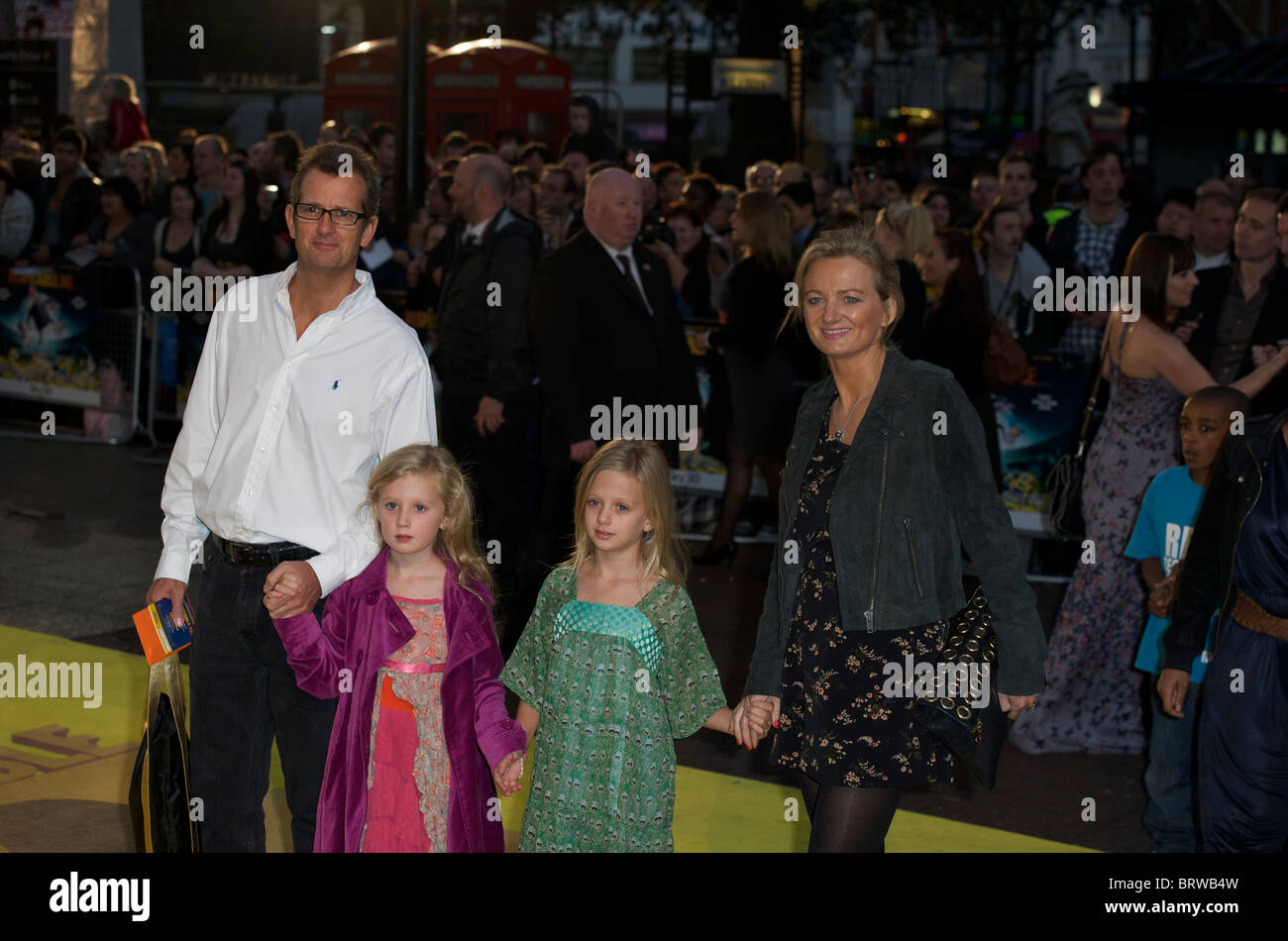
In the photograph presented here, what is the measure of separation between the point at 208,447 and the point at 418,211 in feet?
24.8

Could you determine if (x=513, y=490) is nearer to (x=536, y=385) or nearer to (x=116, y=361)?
(x=536, y=385)

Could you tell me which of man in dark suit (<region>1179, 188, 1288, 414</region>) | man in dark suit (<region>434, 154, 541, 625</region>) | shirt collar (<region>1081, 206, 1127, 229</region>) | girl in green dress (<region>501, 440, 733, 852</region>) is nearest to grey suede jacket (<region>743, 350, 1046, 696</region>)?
girl in green dress (<region>501, 440, 733, 852</region>)

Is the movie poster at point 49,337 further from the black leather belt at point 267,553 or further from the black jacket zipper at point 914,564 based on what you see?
the black jacket zipper at point 914,564

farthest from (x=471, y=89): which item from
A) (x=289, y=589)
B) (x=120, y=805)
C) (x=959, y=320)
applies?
(x=289, y=589)

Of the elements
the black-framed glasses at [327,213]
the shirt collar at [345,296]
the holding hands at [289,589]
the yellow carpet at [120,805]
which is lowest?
the yellow carpet at [120,805]

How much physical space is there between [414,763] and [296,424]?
37.7 inches

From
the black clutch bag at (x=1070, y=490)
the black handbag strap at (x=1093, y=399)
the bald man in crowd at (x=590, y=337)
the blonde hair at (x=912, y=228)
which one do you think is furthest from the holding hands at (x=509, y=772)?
the blonde hair at (x=912, y=228)

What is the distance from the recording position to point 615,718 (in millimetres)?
4031

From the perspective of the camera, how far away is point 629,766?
4020 millimetres

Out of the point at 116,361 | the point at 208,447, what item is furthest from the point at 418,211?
the point at 208,447

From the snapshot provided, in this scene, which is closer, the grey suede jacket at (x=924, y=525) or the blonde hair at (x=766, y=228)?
the grey suede jacket at (x=924, y=525)

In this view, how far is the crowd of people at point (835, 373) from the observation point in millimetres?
3781

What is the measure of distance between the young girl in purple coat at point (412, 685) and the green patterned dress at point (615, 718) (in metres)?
0.14

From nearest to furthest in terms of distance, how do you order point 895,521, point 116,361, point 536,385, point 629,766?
point 895,521 < point 629,766 < point 536,385 < point 116,361
